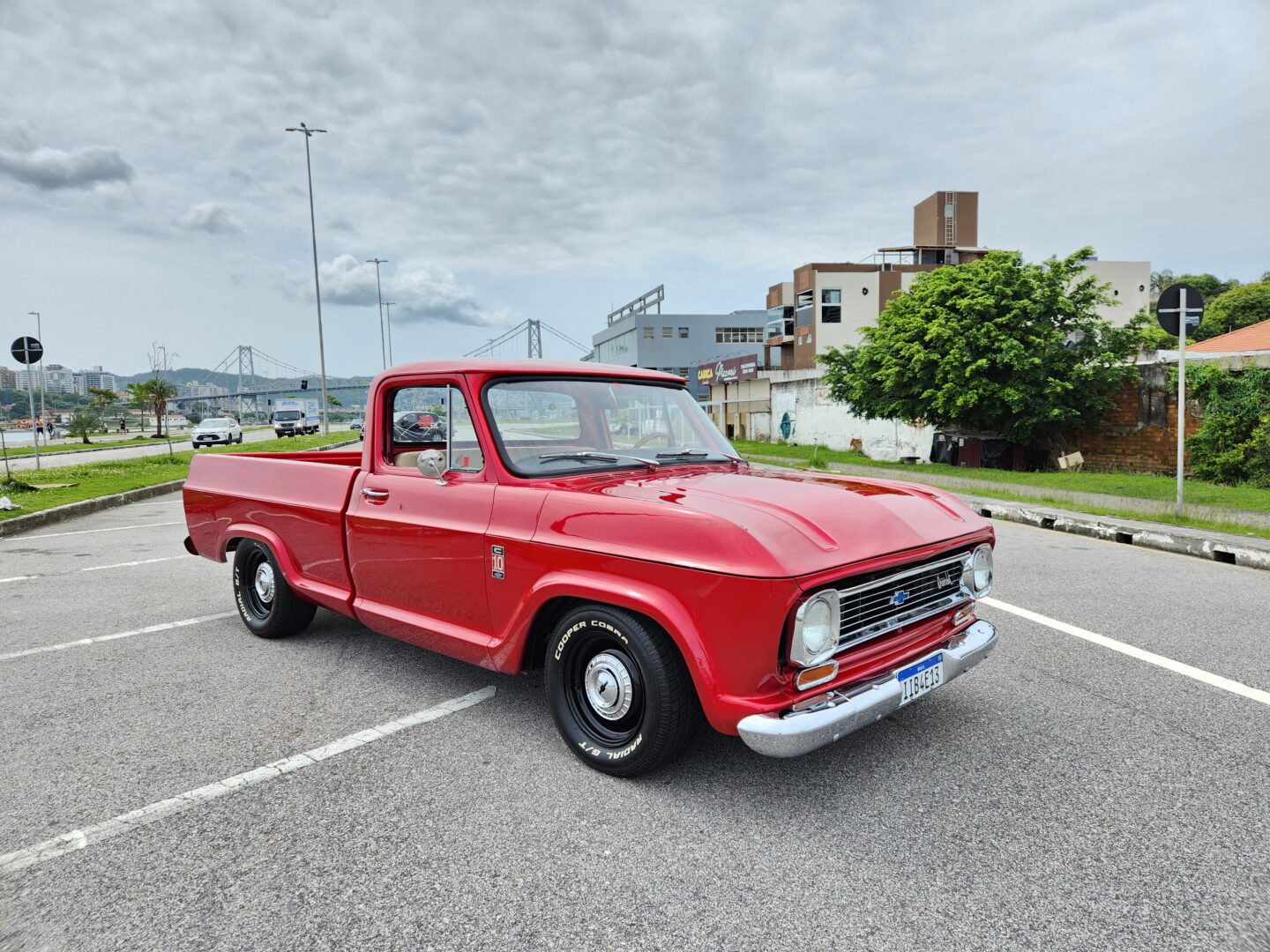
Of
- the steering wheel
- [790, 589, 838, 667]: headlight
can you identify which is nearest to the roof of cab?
the steering wheel

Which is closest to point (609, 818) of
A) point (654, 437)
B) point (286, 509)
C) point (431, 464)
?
point (431, 464)

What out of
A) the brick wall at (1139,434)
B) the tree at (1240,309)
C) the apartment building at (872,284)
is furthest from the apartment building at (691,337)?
the brick wall at (1139,434)

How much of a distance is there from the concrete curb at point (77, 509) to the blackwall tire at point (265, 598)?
4136 mm

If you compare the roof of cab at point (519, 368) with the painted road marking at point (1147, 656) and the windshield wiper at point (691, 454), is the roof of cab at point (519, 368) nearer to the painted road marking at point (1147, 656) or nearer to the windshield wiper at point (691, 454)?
the windshield wiper at point (691, 454)

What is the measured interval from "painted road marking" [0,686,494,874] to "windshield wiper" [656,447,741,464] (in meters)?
1.53

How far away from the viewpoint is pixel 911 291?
742 inches

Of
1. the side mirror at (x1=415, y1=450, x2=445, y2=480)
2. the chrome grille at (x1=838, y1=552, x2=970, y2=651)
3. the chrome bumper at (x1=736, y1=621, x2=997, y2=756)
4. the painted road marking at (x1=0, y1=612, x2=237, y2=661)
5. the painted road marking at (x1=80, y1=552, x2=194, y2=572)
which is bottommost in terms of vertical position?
the painted road marking at (x1=0, y1=612, x2=237, y2=661)

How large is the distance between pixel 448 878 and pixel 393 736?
1.15 metres

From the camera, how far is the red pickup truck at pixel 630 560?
8.55ft

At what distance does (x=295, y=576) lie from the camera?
4.60 metres

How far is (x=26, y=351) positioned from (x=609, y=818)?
18.9 m

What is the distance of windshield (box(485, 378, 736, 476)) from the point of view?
3570 mm

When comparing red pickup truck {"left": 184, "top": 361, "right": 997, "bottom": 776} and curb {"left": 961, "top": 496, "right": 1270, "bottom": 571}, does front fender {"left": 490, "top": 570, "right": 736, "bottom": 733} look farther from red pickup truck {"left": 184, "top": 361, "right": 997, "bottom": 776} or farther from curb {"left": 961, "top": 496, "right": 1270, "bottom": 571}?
curb {"left": 961, "top": 496, "right": 1270, "bottom": 571}

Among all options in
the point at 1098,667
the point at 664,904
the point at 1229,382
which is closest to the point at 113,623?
the point at 664,904
